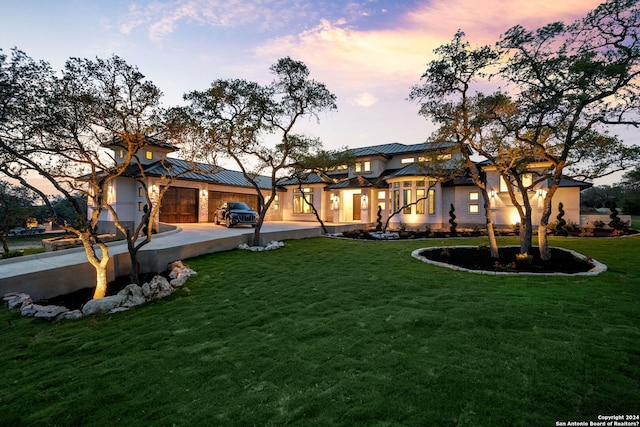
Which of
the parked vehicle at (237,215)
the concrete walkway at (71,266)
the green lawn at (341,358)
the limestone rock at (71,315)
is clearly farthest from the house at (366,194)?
the green lawn at (341,358)

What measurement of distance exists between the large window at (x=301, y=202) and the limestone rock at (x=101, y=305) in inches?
727

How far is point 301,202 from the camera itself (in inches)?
985

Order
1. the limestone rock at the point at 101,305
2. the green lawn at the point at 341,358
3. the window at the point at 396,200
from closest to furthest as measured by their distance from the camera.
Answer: the green lawn at the point at 341,358
the limestone rock at the point at 101,305
the window at the point at 396,200

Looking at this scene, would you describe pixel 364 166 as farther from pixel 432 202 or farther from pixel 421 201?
pixel 432 202

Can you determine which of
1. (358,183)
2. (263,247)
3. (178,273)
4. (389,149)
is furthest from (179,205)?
(389,149)

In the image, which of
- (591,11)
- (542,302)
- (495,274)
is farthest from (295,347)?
(591,11)

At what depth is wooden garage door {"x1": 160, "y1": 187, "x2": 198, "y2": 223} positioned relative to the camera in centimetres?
1942

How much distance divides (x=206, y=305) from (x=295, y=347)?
303cm

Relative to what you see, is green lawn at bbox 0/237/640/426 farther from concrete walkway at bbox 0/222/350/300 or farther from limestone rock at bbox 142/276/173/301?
concrete walkway at bbox 0/222/350/300

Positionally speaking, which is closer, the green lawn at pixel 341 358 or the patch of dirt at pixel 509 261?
the green lawn at pixel 341 358

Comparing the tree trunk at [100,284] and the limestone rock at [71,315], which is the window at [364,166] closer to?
the tree trunk at [100,284]

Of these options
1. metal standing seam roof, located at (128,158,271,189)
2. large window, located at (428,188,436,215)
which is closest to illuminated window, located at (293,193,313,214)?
metal standing seam roof, located at (128,158,271,189)

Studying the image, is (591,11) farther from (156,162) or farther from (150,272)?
(156,162)

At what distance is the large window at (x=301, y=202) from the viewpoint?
79.8ft
